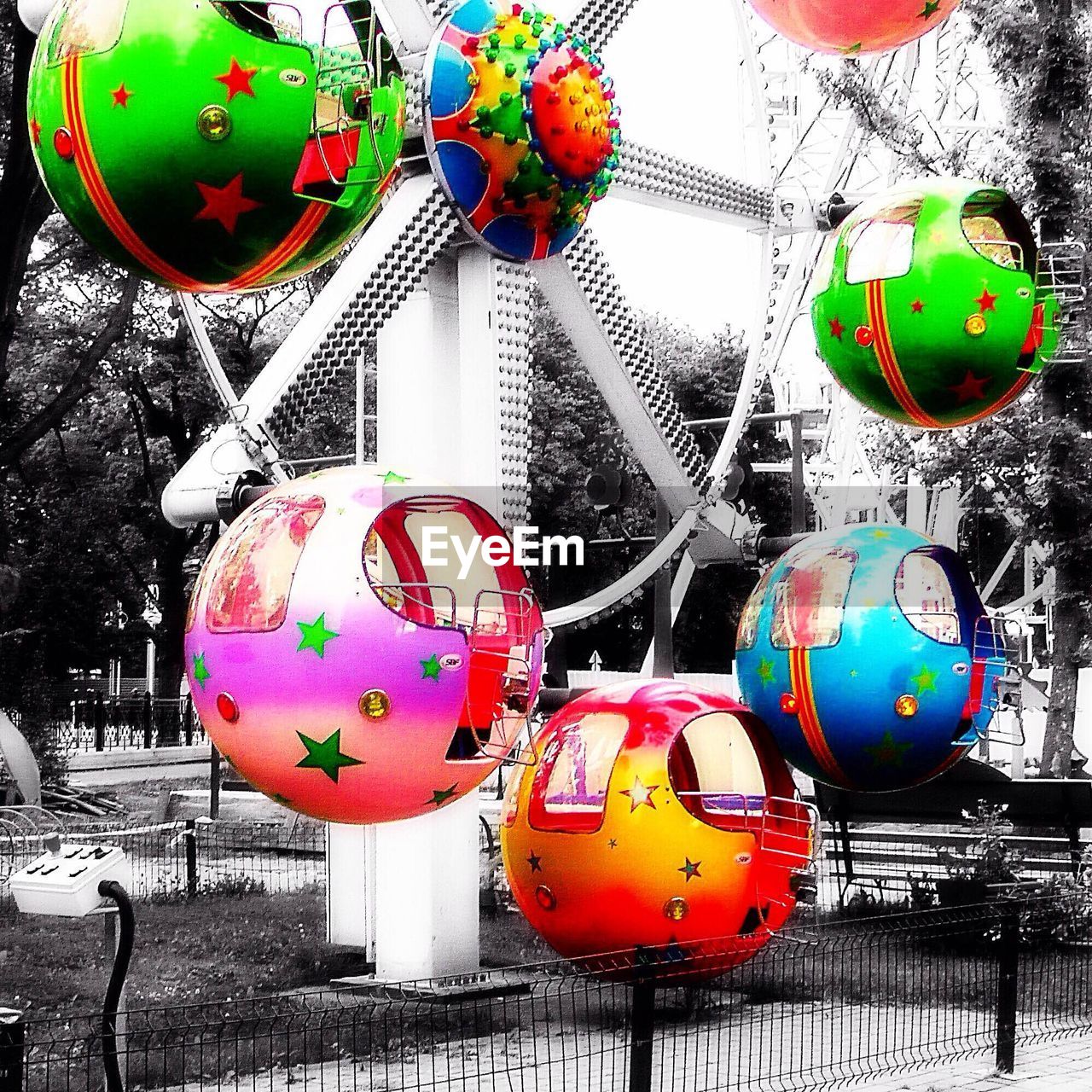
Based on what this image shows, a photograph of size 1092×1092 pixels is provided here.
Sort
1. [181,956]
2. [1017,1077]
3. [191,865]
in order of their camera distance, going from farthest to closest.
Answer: [191,865]
[181,956]
[1017,1077]

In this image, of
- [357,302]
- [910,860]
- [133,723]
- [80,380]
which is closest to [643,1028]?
[357,302]

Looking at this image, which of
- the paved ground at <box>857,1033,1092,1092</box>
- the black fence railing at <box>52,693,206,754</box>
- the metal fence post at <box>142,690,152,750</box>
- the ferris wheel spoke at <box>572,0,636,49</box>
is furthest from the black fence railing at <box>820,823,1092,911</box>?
the black fence railing at <box>52,693,206,754</box>

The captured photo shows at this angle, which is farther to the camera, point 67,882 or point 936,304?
point 936,304

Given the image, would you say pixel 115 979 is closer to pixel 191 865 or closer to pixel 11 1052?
pixel 11 1052

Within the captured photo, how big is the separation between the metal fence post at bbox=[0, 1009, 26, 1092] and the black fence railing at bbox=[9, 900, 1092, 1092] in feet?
5.36

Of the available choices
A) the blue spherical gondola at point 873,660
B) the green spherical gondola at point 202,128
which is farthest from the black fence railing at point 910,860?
the green spherical gondola at point 202,128

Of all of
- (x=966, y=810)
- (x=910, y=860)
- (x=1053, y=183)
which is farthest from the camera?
(x=910, y=860)

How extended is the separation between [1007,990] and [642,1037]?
117 inches

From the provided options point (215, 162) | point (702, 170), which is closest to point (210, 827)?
point (702, 170)

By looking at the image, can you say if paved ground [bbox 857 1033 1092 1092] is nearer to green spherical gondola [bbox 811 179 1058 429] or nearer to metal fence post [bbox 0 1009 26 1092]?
green spherical gondola [bbox 811 179 1058 429]

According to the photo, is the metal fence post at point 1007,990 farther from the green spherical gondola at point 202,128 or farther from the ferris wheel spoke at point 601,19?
the green spherical gondola at point 202,128

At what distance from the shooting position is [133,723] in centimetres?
3506

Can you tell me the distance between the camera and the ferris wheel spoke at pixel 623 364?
888 centimetres

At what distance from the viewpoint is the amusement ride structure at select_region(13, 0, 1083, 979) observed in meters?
5.50
